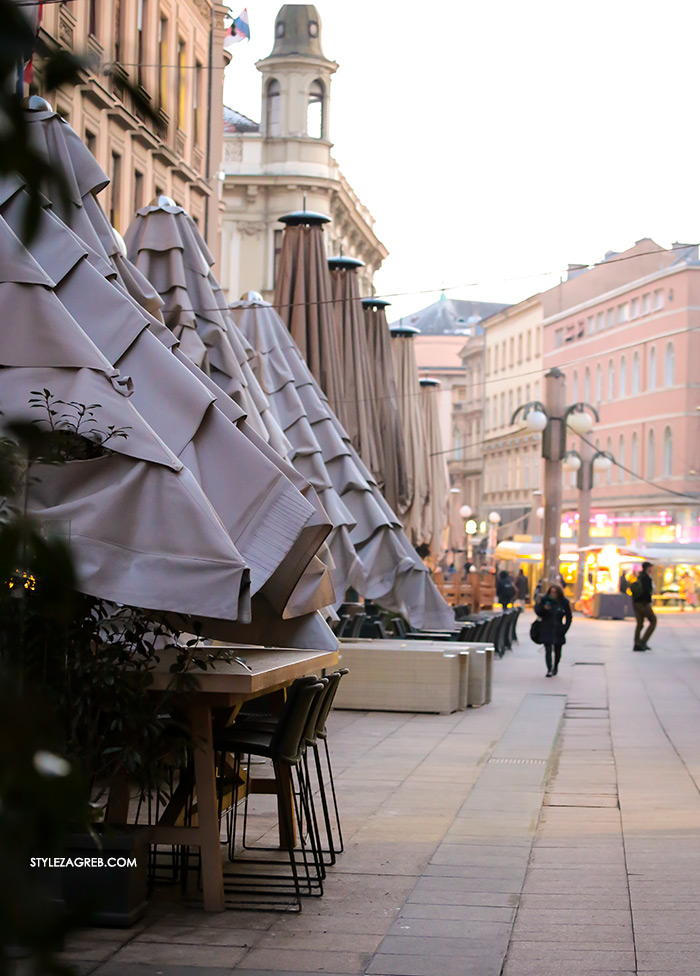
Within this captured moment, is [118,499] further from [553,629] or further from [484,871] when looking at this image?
[553,629]

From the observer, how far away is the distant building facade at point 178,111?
85.6 ft

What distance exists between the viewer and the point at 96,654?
589 cm

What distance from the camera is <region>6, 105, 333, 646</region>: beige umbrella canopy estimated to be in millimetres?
6605

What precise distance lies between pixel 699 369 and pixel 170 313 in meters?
65.9

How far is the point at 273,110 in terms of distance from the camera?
179ft

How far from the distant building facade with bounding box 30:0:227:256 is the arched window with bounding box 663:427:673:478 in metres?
43.5

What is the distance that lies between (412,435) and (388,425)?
503 cm

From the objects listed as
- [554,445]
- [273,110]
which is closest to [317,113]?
[273,110]

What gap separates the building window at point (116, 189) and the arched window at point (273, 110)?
25587mm

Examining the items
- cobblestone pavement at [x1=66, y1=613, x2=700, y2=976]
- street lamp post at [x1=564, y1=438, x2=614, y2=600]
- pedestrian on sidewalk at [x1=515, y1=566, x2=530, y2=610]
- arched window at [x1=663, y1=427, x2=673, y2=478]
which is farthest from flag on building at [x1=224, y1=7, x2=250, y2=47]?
arched window at [x1=663, y1=427, x2=673, y2=478]

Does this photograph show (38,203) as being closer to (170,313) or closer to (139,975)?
(139,975)

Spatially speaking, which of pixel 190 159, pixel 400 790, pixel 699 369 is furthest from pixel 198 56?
pixel 699 369

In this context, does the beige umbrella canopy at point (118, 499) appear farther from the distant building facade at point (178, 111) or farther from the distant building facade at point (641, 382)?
the distant building facade at point (641, 382)

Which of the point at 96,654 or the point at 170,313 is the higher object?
the point at 170,313
